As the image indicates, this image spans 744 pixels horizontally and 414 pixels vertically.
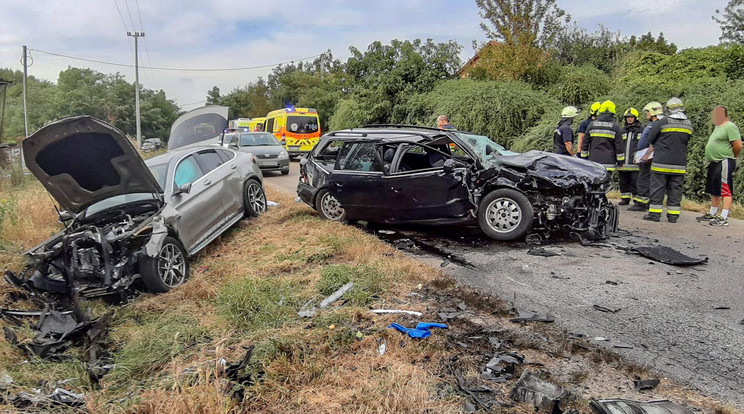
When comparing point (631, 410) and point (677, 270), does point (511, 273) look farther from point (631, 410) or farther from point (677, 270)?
point (631, 410)

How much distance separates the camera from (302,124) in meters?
22.4

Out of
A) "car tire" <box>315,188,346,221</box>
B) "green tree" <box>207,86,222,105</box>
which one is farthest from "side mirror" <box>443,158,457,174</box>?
"green tree" <box>207,86,222,105</box>

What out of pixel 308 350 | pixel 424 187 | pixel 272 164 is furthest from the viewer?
pixel 272 164

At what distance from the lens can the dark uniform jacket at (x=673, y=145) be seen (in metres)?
7.61

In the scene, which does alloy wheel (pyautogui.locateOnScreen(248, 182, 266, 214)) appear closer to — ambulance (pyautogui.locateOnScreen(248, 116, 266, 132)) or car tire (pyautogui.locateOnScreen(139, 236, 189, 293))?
car tire (pyautogui.locateOnScreen(139, 236, 189, 293))

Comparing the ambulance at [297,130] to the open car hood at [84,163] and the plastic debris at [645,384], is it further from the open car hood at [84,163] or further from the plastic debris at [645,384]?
the plastic debris at [645,384]

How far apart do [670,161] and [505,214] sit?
3.28m

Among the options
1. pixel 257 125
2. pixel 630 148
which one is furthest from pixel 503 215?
pixel 257 125

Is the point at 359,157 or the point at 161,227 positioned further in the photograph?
the point at 359,157

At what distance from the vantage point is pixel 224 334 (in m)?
3.95

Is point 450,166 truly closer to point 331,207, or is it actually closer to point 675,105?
point 331,207

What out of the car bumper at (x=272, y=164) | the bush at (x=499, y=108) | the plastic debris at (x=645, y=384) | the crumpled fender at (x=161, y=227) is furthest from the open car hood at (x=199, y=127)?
the plastic debris at (x=645, y=384)

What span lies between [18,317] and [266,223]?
3.98m

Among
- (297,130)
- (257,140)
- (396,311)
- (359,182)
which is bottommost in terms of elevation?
(396,311)
